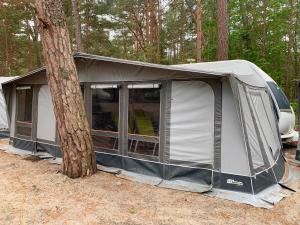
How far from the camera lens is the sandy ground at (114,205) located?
3.41 m

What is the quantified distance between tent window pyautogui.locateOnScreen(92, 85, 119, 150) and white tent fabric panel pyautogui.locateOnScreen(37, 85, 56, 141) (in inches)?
47.4

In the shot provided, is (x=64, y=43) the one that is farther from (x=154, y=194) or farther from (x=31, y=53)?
(x=31, y=53)

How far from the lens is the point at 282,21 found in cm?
1428

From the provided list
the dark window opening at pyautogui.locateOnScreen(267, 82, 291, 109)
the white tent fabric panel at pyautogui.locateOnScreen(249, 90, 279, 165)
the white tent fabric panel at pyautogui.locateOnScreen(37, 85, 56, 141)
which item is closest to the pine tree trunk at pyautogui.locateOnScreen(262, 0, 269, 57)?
the dark window opening at pyautogui.locateOnScreen(267, 82, 291, 109)

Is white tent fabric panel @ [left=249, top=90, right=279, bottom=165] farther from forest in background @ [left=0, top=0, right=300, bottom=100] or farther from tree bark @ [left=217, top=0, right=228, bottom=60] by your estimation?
forest in background @ [left=0, top=0, right=300, bottom=100]

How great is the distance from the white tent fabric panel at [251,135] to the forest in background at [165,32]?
8616 millimetres

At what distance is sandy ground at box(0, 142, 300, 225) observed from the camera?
11.2 feet

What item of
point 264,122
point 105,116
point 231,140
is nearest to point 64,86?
point 105,116

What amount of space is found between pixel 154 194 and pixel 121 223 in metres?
0.96

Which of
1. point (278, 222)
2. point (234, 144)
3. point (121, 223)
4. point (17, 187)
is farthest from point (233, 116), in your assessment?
point (17, 187)

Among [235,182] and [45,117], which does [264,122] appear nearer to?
[235,182]

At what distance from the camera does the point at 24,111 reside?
277 inches

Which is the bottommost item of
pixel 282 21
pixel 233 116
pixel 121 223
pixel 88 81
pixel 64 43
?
pixel 121 223

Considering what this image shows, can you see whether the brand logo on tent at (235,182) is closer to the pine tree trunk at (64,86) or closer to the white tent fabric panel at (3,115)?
→ the pine tree trunk at (64,86)
